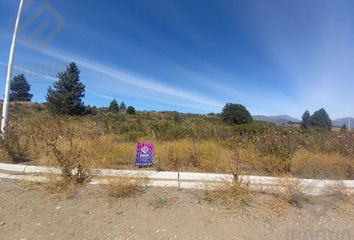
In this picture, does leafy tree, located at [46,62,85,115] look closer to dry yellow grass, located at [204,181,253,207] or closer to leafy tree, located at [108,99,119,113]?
leafy tree, located at [108,99,119,113]

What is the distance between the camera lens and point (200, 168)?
6.39 meters

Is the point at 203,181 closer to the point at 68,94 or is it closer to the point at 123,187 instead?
the point at 123,187

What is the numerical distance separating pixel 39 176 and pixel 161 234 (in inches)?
109

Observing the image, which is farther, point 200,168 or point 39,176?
point 200,168

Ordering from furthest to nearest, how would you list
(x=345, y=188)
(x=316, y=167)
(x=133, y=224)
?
1. (x=316, y=167)
2. (x=345, y=188)
3. (x=133, y=224)

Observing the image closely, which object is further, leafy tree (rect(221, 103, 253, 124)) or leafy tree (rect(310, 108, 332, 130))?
leafy tree (rect(310, 108, 332, 130))

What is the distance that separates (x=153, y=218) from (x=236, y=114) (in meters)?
25.5

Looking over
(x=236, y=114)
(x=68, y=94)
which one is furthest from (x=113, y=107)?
(x=236, y=114)

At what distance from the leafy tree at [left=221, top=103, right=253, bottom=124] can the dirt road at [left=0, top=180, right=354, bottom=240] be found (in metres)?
23.4

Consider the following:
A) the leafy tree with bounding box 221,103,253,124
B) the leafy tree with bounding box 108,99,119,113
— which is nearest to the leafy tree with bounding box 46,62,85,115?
the leafy tree with bounding box 108,99,119,113

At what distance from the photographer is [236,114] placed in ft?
92.3

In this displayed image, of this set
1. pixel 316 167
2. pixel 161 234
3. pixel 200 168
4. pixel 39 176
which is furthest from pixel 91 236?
pixel 316 167

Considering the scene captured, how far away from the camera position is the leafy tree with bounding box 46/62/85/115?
32.8 metres

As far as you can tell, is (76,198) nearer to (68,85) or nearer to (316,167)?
(316,167)
